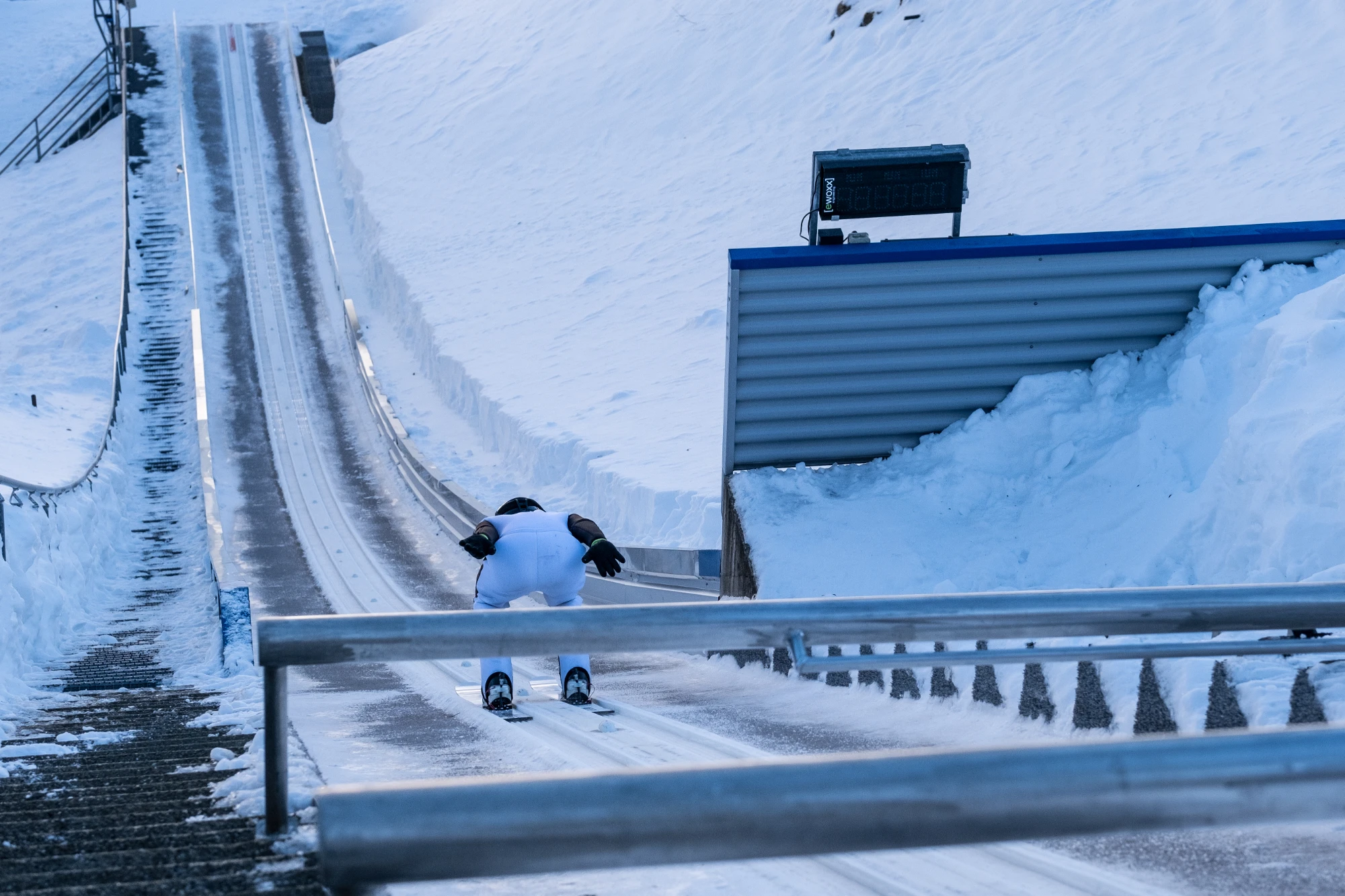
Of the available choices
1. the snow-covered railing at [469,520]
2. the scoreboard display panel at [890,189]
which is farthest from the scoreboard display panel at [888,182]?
the snow-covered railing at [469,520]

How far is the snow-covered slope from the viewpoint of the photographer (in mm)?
16594

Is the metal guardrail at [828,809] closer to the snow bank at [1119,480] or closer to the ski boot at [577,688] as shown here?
the ski boot at [577,688]

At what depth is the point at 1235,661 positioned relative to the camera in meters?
4.94

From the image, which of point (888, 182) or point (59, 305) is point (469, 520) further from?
point (59, 305)

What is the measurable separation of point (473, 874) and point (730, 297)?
803 centimetres

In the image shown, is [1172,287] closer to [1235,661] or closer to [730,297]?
[730,297]

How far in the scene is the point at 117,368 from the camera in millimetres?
20266

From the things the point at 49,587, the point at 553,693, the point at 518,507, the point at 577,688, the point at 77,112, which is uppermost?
the point at 77,112

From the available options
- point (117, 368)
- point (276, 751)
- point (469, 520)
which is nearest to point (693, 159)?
point (117, 368)

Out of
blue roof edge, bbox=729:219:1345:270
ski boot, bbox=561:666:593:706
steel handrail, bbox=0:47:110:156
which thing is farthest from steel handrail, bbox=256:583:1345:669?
steel handrail, bbox=0:47:110:156

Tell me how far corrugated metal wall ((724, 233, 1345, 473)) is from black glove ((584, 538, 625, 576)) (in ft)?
10.1

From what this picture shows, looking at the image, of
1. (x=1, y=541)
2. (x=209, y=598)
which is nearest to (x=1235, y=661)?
(x=1, y=541)

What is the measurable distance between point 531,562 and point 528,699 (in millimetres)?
760

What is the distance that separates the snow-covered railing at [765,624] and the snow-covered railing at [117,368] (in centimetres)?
540
